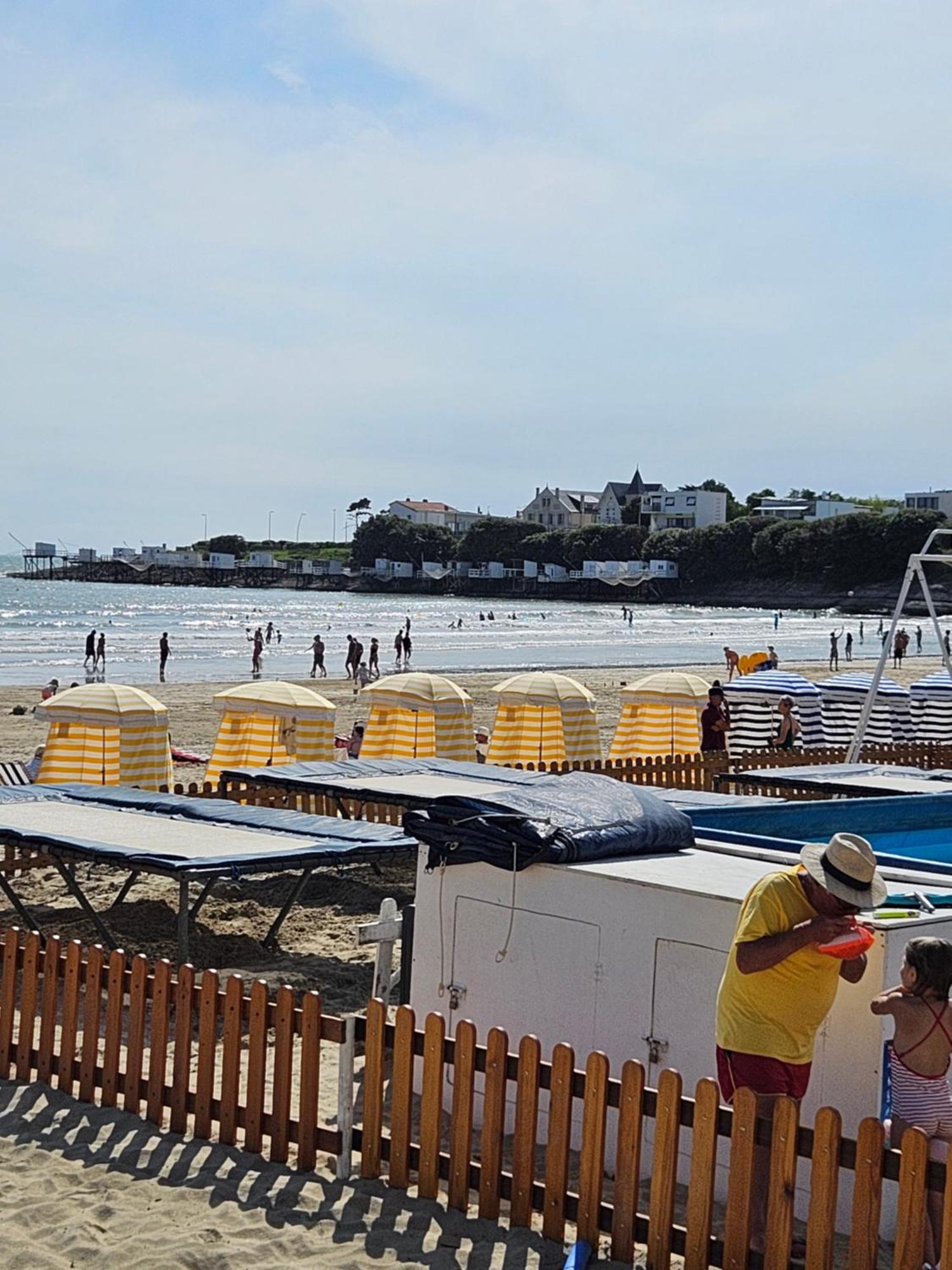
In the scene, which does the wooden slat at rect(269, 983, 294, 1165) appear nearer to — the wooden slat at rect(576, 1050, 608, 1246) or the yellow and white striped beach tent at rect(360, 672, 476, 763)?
the wooden slat at rect(576, 1050, 608, 1246)

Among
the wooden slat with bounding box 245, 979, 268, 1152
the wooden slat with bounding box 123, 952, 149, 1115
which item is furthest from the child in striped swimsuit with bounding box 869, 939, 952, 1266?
the wooden slat with bounding box 123, 952, 149, 1115

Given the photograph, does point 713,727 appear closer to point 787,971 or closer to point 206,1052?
point 206,1052

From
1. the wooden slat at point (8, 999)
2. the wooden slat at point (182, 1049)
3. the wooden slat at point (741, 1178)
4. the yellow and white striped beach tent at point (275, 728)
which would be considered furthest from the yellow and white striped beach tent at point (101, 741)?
the wooden slat at point (741, 1178)

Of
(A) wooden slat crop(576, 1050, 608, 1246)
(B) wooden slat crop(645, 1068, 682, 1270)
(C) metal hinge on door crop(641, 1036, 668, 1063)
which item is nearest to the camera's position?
(B) wooden slat crop(645, 1068, 682, 1270)

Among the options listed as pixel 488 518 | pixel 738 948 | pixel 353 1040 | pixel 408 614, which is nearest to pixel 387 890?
pixel 353 1040

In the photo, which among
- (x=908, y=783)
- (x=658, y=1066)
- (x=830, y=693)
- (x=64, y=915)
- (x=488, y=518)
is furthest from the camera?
(x=488, y=518)

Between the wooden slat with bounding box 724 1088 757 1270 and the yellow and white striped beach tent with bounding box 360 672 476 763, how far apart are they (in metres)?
11.7

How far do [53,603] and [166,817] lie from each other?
113 m

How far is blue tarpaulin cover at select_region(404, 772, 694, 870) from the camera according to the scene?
6387mm

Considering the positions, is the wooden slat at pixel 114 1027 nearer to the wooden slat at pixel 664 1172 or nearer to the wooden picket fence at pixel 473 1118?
the wooden picket fence at pixel 473 1118

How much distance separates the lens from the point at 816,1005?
5.11 metres

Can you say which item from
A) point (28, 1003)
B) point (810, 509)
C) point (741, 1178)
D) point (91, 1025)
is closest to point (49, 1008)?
point (28, 1003)

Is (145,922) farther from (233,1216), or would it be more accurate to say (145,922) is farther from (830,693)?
(830,693)

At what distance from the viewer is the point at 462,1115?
573cm
